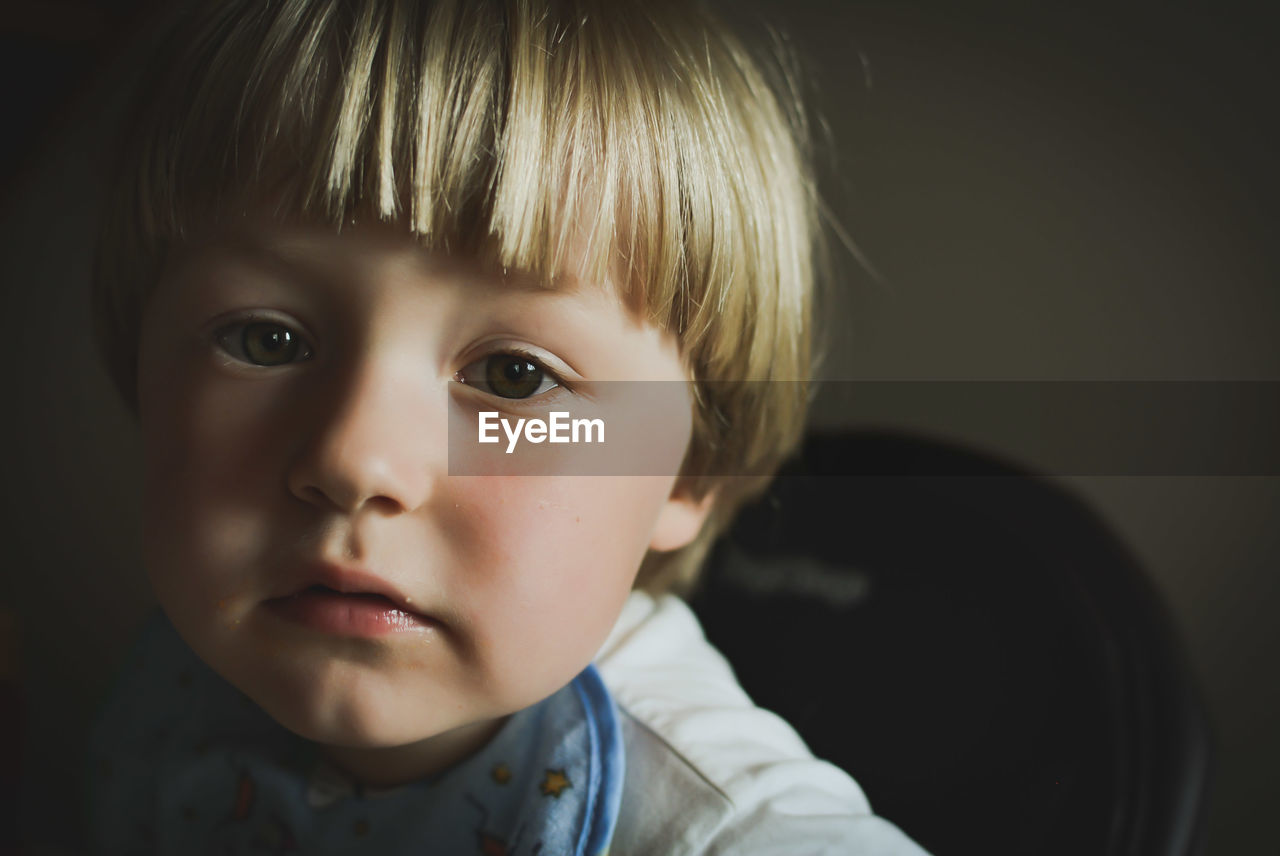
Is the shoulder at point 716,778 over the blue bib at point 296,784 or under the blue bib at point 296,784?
over

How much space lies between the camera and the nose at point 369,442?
417 mm

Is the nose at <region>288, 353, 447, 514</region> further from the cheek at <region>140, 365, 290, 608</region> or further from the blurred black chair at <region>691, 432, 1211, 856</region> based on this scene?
the blurred black chair at <region>691, 432, 1211, 856</region>

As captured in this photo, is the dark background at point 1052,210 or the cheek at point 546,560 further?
the dark background at point 1052,210

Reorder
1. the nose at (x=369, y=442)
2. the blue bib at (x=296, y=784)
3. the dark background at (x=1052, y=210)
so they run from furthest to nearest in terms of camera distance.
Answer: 1. the dark background at (x=1052, y=210)
2. the blue bib at (x=296, y=784)
3. the nose at (x=369, y=442)

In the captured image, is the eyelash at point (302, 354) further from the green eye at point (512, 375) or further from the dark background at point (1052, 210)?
the dark background at point (1052, 210)

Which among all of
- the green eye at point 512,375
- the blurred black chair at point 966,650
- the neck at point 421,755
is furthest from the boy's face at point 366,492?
the blurred black chair at point 966,650

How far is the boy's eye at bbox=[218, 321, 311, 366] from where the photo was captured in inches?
18.6

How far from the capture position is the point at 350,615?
1.44ft

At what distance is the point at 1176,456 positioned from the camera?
2.35 feet

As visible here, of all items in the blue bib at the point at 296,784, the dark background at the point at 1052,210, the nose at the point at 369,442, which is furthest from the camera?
the dark background at the point at 1052,210

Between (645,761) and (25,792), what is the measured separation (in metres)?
0.65

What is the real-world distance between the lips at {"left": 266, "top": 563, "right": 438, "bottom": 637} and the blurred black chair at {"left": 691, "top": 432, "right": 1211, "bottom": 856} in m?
0.30

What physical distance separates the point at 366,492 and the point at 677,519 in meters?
0.25

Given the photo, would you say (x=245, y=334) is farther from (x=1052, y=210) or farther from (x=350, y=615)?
(x=1052, y=210)
